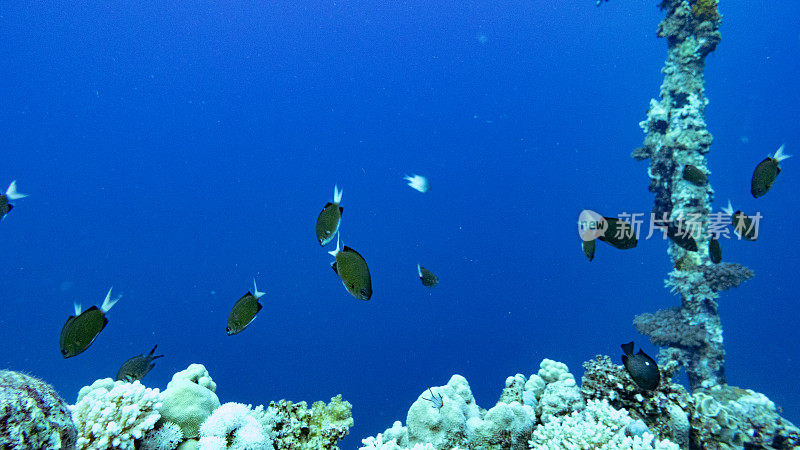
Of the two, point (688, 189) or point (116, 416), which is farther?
point (688, 189)

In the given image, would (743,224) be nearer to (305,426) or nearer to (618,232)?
(618,232)

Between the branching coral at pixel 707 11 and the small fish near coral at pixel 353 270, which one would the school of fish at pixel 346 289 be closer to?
the small fish near coral at pixel 353 270

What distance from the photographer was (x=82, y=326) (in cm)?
285

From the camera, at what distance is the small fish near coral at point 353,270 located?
8.58ft

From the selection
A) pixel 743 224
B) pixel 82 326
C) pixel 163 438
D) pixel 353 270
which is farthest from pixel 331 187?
pixel 353 270

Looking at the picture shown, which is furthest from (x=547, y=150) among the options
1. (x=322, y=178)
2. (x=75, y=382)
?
(x=75, y=382)

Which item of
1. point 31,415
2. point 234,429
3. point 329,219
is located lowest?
point 31,415

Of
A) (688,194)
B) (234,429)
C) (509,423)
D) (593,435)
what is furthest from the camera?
(688,194)

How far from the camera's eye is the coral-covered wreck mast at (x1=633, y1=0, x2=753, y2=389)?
9.18 m

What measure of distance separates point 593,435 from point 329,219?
295 centimetres

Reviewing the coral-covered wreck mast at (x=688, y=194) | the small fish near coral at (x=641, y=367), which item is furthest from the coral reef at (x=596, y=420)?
the coral-covered wreck mast at (x=688, y=194)

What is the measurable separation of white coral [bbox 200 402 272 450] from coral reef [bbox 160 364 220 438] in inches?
4.2

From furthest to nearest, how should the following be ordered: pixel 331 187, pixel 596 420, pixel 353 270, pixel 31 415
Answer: pixel 331 187
pixel 596 420
pixel 353 270
pixel 31 415

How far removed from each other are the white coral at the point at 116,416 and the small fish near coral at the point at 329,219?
5.41 ft
